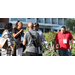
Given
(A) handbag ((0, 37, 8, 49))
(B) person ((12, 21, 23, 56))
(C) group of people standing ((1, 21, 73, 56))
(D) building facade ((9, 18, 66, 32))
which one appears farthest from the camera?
(D) building facade ((9, 18, 66, 32))

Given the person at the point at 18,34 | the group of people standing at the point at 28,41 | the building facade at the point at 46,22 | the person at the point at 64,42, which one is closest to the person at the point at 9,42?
the group of people standing at the point at 28,41

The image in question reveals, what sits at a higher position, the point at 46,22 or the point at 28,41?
the point at 46,22

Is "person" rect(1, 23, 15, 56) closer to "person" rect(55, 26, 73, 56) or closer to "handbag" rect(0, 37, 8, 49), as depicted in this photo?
"handbag" rect(0, 37, 8, 49)

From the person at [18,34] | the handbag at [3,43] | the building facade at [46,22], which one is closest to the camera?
the handbag at [3,43]

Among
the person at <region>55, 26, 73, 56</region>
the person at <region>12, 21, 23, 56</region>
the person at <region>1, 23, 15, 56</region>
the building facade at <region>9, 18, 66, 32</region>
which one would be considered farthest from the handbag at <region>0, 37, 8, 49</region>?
the building facade at <region>9, 18, 66, 32</region>

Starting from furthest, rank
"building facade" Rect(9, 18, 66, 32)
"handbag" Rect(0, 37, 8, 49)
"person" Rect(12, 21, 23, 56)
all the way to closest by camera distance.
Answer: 1. "building facade" Rect(9, 18, 66, 32)
2. "person" Rect(12, 21, 23, 56)
3. "handbag" Rect(0, 37, 8, 49)

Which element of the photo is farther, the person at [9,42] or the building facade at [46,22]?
the building facade at [46,22]

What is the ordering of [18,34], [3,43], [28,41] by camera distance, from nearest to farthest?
[3,43] → [28,41] → [18,34]

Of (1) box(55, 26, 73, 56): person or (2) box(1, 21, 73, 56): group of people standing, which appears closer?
(2) box(1, 21, 73, 56): group of people standing

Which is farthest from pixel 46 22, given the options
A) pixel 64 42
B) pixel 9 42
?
pixel 9 42

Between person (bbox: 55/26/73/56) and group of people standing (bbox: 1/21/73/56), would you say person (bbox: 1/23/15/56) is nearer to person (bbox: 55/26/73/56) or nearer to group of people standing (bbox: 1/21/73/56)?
group of people standing (bbox: 1/21/73/56)

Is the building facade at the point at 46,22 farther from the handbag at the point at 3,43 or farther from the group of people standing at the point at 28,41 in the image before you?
the handbag at the point at 3,43

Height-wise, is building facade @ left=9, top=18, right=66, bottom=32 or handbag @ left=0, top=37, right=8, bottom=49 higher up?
building facade @ left=9, top=18, right=66, bottom=32

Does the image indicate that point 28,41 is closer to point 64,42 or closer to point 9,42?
point 9,42
